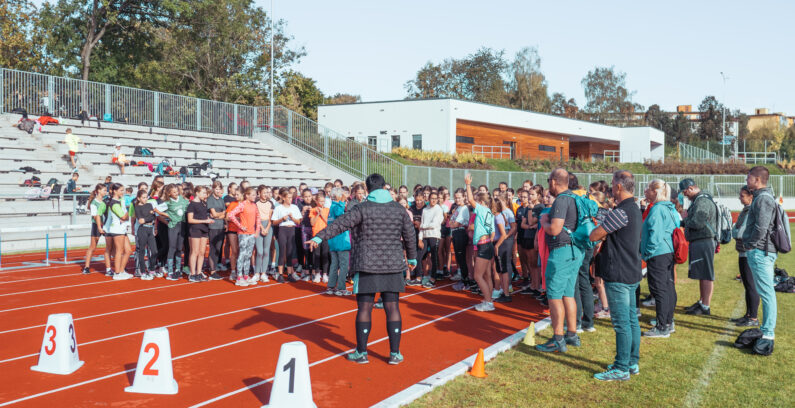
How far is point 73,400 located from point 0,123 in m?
19.6

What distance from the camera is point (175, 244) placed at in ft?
39.3

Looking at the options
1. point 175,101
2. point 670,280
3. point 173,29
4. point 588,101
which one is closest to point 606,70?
point 588,101

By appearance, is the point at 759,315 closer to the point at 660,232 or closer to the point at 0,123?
the point at 660,232

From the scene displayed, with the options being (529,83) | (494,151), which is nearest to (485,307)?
(494,151)

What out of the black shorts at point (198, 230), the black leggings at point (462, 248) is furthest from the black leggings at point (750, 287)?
the black shorts at point (198, 230)

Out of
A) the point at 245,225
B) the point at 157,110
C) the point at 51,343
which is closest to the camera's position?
the point at 51,343

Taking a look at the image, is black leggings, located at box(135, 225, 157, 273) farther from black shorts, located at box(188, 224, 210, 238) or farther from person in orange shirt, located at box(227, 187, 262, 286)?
person in orange shirt, located at box(227, 187, 262, 286)

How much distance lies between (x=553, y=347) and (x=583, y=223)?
56.8 inches

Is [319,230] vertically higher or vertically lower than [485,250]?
higher

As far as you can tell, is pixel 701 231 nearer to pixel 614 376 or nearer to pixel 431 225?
pixel 614 376

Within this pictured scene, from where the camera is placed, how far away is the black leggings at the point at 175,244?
11.8 meters

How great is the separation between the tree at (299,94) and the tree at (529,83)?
22986 mm

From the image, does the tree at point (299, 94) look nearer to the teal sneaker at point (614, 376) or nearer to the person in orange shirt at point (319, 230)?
the person in orange shirt at point (319, 230)

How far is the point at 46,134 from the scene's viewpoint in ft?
69.4
